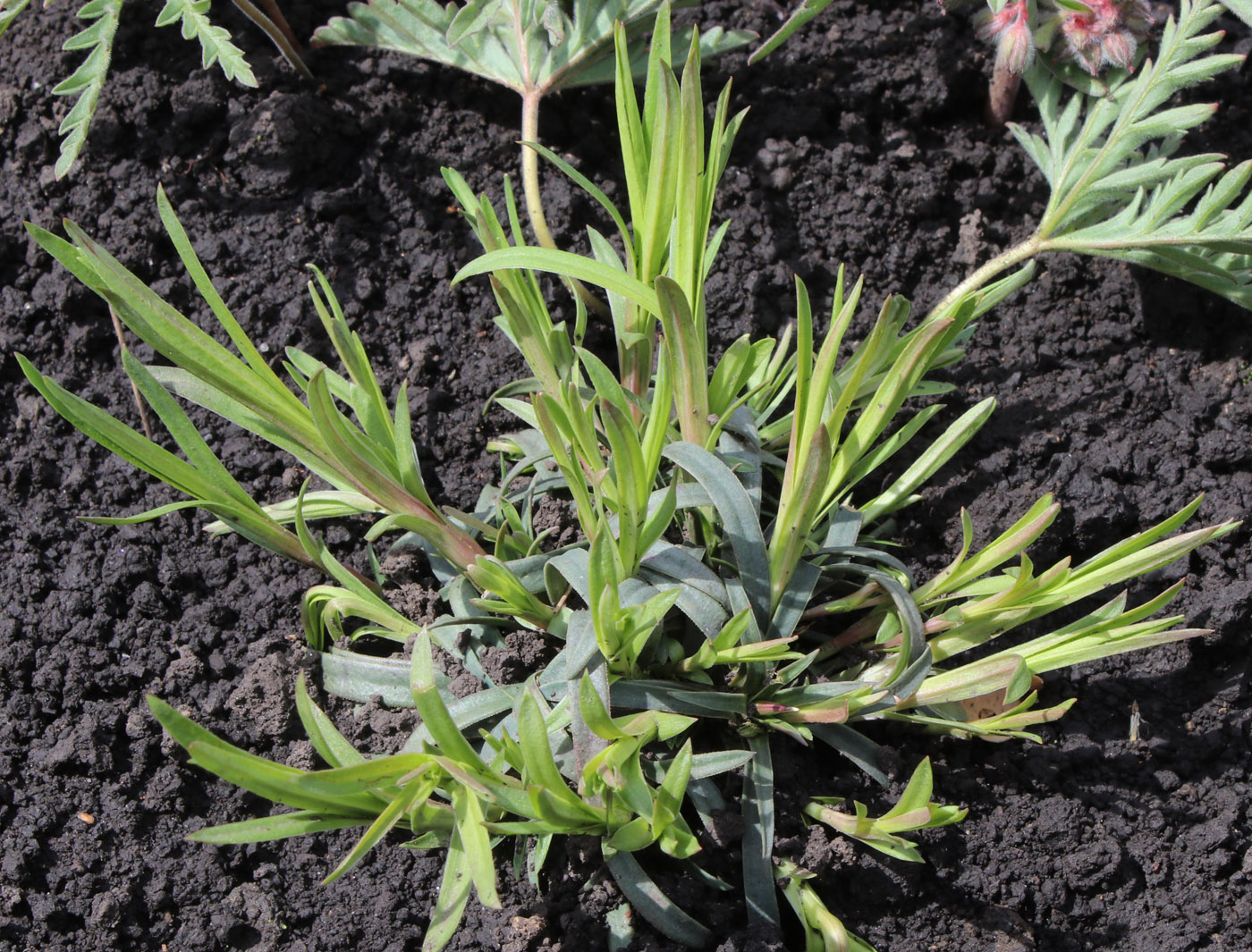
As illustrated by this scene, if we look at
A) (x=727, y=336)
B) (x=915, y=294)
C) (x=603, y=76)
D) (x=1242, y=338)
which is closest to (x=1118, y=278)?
(x=1242, y=338)

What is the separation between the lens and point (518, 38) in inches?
70.6

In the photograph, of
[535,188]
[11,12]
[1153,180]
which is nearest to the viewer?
[11,12]

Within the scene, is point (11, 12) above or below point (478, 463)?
above

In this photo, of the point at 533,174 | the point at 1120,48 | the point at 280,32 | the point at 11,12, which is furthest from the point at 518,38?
the point at 1120,48

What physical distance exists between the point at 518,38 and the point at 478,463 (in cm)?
75

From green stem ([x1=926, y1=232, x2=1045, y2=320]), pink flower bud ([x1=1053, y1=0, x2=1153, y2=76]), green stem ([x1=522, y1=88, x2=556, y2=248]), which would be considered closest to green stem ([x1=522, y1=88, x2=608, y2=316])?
green stem ([x1=522, y1=88, x2=556, y2=248])

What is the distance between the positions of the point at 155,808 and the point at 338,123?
1250 millimetres

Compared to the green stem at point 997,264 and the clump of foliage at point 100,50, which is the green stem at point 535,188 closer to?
the clump of foliage at point 100,50

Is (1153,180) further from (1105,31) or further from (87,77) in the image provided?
(87,77)

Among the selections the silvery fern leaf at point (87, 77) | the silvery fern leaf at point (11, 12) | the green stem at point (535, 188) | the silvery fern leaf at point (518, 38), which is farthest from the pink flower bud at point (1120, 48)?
the silvery fern leaf at point (11, 12)

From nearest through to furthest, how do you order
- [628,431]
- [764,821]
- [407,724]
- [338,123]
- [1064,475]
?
[628,431]
[764,821]
[407,724]
[1064,475]
[338,123]

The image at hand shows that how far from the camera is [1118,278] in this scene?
186cm

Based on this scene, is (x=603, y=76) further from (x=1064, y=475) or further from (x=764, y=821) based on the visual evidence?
(x=764, y=821)

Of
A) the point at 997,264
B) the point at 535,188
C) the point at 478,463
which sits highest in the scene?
the point at 535,188
